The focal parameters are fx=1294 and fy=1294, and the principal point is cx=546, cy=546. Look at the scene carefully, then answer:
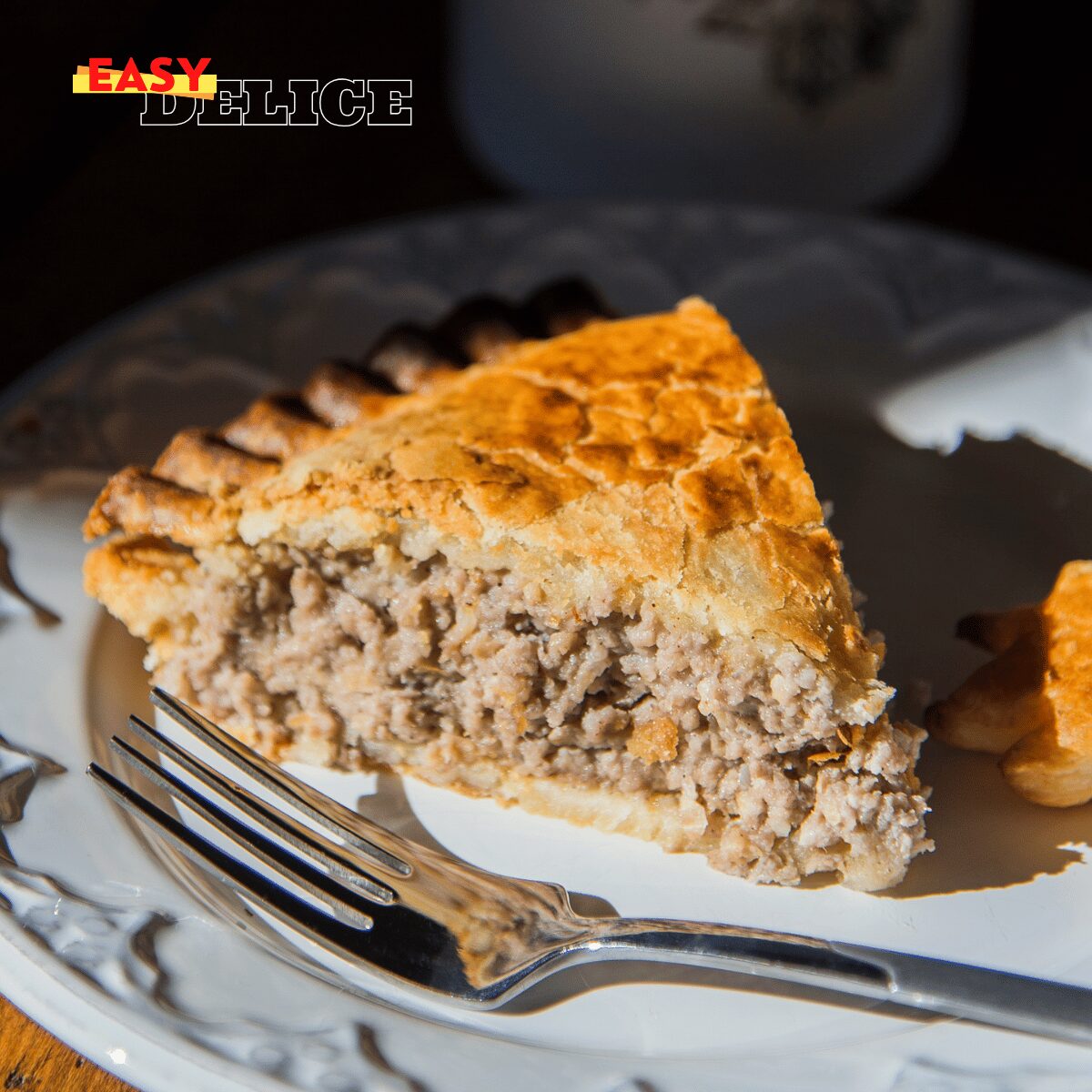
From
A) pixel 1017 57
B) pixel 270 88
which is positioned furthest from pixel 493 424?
pixel 1017 57

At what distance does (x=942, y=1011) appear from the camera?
4.98 ft

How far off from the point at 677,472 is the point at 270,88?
1.98 m

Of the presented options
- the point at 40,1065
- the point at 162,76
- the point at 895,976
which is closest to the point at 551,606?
the point at 895,976

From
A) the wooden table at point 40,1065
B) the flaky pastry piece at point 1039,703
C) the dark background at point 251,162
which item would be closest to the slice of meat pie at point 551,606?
the flaky pastry piece at point 1039,703

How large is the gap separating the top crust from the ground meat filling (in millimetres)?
48

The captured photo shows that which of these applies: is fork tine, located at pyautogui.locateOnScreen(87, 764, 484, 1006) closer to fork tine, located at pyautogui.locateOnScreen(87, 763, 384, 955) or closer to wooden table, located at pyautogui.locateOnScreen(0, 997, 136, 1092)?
fork tine, located at pyautogui.locateOnScreen(87, 763, 384, 955)

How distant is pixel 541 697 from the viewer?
1915mm

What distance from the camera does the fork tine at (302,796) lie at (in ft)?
5.47

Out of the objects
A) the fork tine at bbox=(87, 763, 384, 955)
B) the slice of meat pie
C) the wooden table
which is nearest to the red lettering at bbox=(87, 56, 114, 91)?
the slice of meat pie

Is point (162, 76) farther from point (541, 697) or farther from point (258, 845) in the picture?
point (258, 845)

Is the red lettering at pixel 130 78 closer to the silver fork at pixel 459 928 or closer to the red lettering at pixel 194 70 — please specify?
the red lettering at pixel 194 70

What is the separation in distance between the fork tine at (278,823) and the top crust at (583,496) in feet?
1.06

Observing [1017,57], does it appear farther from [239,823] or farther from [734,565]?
[239,823]

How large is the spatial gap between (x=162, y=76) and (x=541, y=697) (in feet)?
6.36
